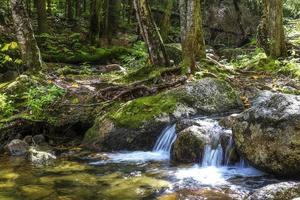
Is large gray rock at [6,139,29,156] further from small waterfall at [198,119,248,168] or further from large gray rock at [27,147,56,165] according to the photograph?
small waterfall at [198,119,248,168]

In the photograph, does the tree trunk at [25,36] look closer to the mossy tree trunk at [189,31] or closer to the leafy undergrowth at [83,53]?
the mossy tree trunk at [189,31]

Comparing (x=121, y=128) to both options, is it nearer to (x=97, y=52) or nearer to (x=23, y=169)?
(x=23, y=169)

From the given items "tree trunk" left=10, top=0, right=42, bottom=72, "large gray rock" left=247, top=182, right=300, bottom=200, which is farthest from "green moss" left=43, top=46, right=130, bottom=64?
"large gray rock" left=247, top=182, right=300, bottom=200

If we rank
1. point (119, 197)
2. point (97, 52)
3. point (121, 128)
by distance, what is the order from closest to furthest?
point (119, 197)
point (121, 128)
point (97, 52)

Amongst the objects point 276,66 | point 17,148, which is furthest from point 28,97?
point 276,66

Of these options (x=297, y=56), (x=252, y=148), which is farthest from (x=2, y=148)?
(x=297, y=56)

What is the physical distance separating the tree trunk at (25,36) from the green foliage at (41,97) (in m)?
1.27

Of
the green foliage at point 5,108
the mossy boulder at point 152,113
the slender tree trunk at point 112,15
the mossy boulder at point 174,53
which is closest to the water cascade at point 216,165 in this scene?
the mossy boulder at point 152,113

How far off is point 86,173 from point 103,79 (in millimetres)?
6272

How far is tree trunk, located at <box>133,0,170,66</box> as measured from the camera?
1212 centimetres

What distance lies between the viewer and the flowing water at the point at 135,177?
680 cm

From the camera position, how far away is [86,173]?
814cm

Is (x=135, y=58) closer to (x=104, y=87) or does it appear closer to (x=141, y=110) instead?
(x=104, y=87)

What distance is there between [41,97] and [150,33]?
352cm
